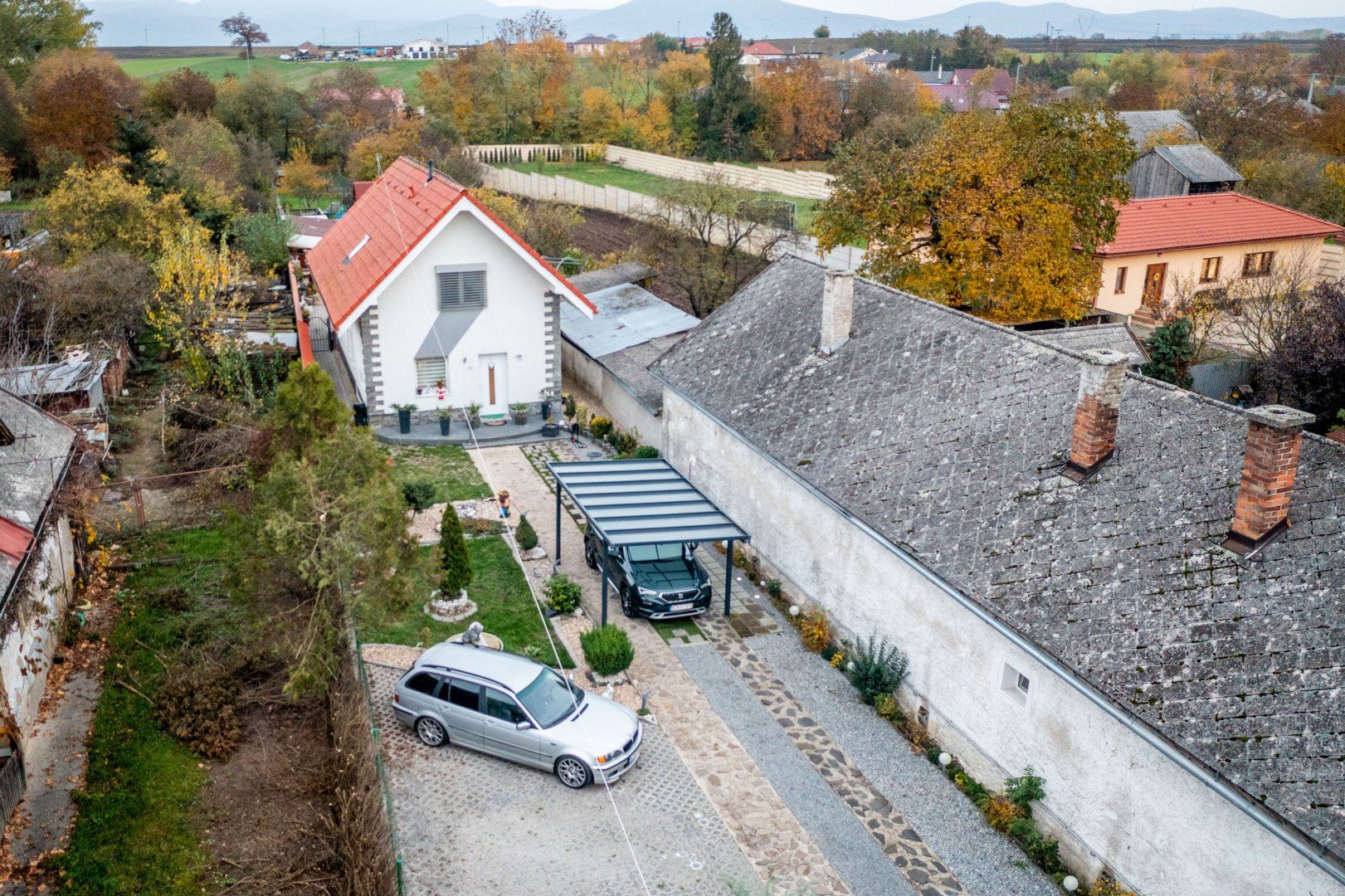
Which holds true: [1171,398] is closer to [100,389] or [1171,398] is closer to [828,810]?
[828,810]

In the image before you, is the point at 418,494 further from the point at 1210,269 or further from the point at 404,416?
the point at 1210,269

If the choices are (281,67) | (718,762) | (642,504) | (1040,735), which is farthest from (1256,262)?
(281,67)

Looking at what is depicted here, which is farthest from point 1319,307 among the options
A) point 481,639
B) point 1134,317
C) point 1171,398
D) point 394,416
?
point 394,416

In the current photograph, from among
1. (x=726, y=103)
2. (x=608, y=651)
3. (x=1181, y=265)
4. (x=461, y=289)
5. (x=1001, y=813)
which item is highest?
(x=726, y=103)

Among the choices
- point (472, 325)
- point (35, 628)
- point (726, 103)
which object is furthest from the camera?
point (726, 103)

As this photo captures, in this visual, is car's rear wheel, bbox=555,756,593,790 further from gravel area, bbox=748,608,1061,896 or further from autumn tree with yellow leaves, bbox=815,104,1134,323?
autumn tree with yellow leaves, bbox=815,104,1134,323

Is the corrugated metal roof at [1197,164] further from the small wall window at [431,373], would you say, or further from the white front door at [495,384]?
the small wall window at [431,373]

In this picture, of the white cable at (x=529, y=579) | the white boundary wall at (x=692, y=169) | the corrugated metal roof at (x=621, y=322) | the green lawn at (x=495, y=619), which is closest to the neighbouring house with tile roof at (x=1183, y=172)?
the white boundary wall at (x=692, y=169)
